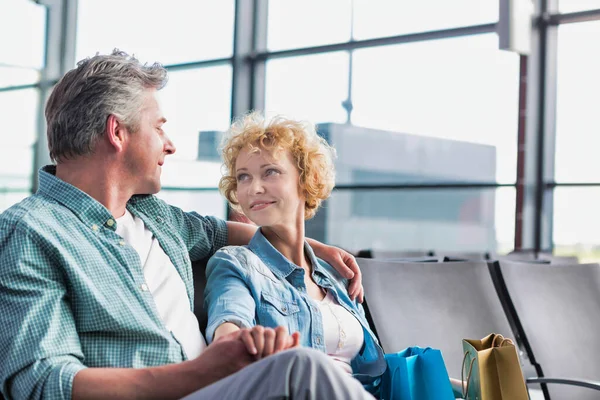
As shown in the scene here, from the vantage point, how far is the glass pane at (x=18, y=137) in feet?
34.2

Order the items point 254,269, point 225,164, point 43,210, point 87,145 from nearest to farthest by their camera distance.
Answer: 1. point 43,210
2. point 87,145
3. point 254,269
4. point 225,164

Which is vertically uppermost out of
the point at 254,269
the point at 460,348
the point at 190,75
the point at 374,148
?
the point at 190,75

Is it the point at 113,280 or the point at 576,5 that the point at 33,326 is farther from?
the point at 576,5

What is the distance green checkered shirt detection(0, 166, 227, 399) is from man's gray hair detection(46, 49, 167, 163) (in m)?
0.08

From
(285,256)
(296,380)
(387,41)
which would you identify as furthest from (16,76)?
(296,380)

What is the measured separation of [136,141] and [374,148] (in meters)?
5.75

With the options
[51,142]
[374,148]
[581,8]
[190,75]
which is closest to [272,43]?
[190,75]

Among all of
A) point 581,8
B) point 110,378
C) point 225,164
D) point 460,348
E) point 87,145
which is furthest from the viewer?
point 581,8

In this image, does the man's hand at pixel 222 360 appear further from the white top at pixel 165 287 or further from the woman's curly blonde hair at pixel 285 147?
the woman's curly blonde hair at pixel 285 147

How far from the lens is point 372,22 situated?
727cm

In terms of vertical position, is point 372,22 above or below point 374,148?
above

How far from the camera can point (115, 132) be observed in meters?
1.59

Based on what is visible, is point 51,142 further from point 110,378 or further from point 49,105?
point 110,378

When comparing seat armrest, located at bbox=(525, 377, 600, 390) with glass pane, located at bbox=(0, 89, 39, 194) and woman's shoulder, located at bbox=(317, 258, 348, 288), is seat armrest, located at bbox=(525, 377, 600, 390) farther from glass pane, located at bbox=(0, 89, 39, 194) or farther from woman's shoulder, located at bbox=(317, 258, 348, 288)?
glass pane, located at bbox=(0, 89, 39, 194)
